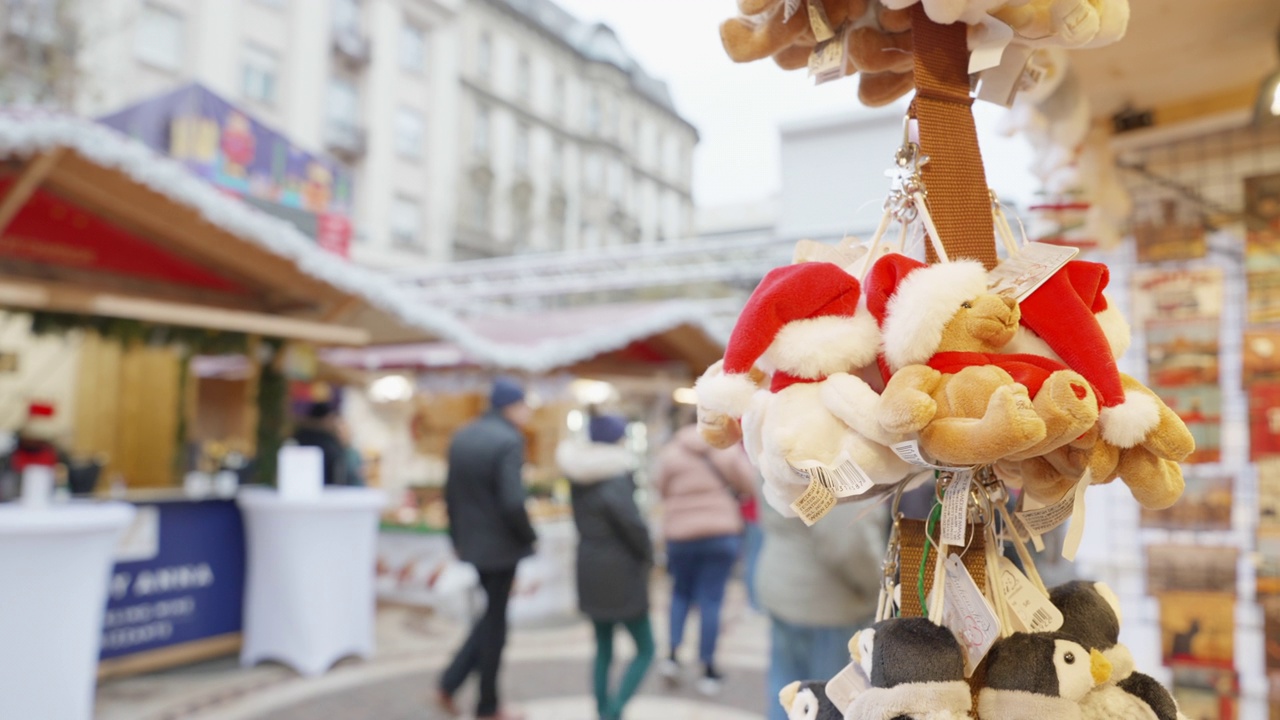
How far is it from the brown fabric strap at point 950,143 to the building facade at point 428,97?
249 inches

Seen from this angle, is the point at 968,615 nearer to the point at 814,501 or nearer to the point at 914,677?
the point at 914,677

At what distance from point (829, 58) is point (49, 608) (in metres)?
3.68

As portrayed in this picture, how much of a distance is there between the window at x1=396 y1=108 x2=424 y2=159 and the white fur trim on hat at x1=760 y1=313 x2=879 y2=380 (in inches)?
772

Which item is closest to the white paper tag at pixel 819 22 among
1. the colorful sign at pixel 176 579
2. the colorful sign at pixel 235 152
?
the colorful sign at pixel 176 579

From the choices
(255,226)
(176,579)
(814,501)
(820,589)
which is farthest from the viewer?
(176,579)

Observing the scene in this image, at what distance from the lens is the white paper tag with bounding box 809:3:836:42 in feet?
3.66

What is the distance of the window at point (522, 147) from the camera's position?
23.1 meters

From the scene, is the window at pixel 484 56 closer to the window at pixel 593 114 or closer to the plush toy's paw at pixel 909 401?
the window at pixel 593 114

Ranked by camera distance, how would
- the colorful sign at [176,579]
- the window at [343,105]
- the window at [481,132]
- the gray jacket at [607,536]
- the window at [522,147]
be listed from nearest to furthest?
the gray jacket at [607,536]
the colorful sign at [176,579]
the window at [343,105]
the window at [481,132]
the window at [522,147]

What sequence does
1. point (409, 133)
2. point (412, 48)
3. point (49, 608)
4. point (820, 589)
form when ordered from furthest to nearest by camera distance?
point (412, 48) < point (409, 133) < point (49, 608) < point (820, 589)

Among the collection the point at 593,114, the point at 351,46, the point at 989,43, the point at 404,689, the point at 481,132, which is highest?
the point at 593,114

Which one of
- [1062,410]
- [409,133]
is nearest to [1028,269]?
[1062,410]

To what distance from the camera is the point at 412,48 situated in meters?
19.7

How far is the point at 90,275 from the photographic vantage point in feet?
16.5
